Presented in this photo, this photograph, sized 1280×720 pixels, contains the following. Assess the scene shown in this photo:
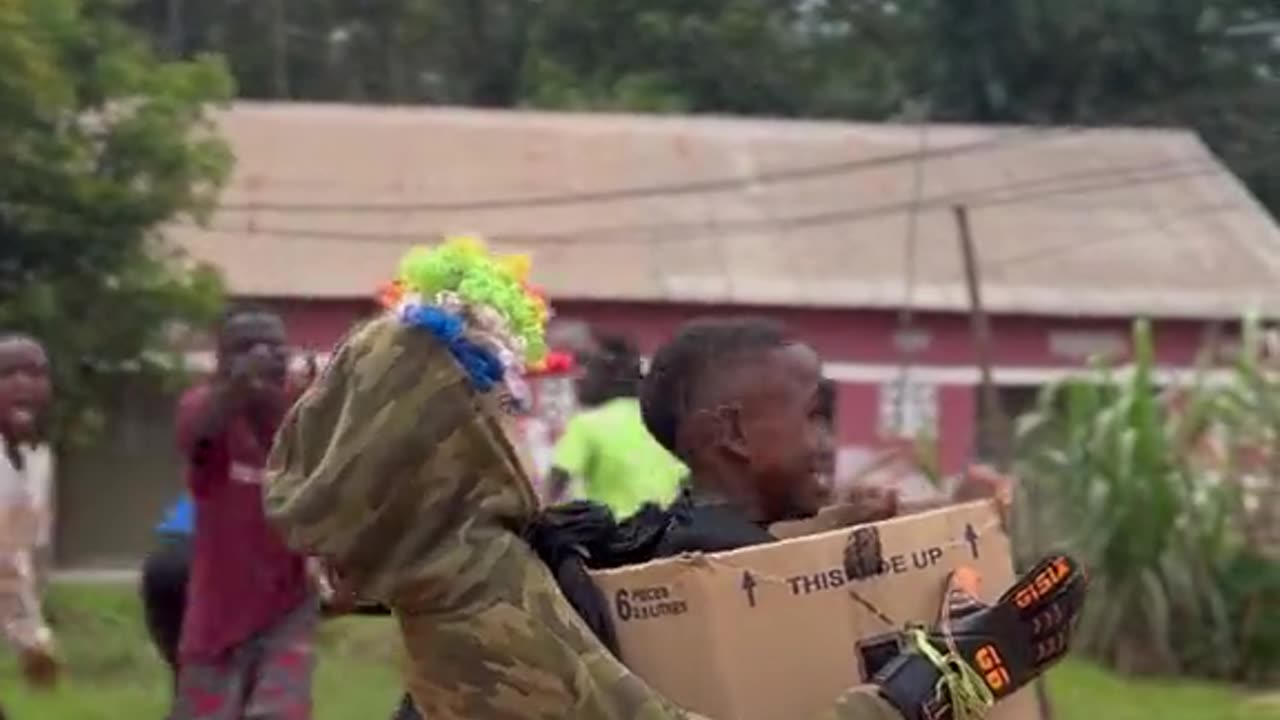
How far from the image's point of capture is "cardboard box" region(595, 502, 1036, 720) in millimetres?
3254

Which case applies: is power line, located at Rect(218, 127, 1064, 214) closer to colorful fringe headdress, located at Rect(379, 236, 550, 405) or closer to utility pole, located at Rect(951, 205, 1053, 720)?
utility pole, located at Rect(951, 205, 1053, 720)

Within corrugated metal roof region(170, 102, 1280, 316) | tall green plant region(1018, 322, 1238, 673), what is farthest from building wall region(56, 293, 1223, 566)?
tall green plant region(1018, 322, 1238, 673)

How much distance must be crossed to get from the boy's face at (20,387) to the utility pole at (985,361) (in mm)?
9025

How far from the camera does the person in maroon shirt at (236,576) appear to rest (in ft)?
24.4

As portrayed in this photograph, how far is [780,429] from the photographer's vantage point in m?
3.51

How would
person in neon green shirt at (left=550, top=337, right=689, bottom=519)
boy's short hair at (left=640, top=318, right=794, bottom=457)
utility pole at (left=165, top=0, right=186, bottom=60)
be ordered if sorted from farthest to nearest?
utility pole at (left=165, top=0, right=186, bottom=60) < person in neon green shirt at (left=550, top=337, right=689, bottom=519) < boy's short hair at (left=640, top=318, right=794, bottom=457)

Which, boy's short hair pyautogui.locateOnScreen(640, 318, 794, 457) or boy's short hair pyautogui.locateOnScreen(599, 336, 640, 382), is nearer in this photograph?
boy's short hair pyautogui.locateOnScreen(640, 318, 794, 457)

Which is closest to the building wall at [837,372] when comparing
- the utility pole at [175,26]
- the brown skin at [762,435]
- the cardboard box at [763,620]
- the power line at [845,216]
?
the power line at [845,216]

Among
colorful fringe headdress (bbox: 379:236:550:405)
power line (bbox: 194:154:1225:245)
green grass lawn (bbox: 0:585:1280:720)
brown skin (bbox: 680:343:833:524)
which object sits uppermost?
colorful fringe headdress (bbox: 379:236:550:405)

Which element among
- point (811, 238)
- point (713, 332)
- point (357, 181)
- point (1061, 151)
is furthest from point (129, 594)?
point (713, 332)

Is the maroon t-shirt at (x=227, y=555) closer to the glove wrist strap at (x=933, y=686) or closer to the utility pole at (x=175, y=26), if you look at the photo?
the glove wrist strap at (x=933, y=686)

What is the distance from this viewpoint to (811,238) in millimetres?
29422

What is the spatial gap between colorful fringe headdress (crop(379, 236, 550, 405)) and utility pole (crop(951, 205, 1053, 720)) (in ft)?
41.0

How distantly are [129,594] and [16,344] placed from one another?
1402 centimetres
